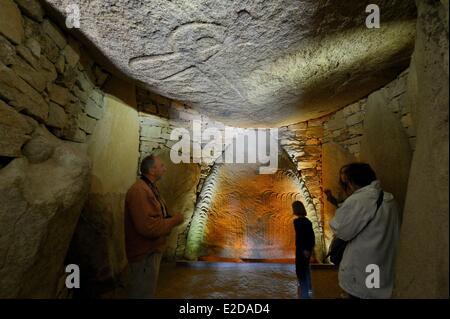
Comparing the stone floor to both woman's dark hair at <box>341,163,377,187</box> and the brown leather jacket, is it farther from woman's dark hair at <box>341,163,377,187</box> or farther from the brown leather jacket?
woman's dark hair at <box>341,163,377,187</box>

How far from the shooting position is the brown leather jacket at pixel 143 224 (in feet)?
6.67

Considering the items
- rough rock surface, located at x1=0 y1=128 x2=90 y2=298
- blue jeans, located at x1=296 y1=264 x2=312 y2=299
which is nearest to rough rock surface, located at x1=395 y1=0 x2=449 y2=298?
blue jeans, located at x1=296 y1=264 x2=312 y2=299

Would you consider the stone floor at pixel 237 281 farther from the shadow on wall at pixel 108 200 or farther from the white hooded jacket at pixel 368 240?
the white hooded jacket at pixel 368 240

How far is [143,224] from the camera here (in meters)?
2.02

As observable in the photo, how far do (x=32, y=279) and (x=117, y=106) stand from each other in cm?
205

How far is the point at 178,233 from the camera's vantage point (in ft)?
13.9

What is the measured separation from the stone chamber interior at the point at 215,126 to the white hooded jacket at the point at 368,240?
20 cm

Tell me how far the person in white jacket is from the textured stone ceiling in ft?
4.21

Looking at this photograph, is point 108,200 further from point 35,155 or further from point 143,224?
point 35,155

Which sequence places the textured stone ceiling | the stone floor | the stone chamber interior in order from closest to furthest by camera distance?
the stone chamber interior < the textured stone ceiling < the stone floor

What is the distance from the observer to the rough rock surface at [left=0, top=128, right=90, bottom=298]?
1.42 metres

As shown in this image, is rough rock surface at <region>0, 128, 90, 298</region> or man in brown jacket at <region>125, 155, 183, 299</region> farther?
man in brown jacket at <region>125, 155, 183, 299</region>

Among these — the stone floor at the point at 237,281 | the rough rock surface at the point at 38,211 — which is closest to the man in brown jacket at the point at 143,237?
the rough rock surface at the point at 38,211

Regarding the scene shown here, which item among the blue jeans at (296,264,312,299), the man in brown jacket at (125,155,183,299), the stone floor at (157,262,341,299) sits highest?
the man in brown jacket at (125,155,183,299)
